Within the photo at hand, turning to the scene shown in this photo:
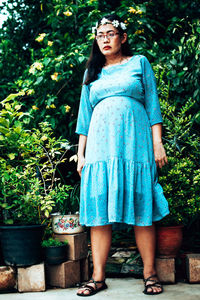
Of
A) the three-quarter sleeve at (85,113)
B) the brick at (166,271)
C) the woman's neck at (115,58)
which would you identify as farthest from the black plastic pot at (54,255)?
the woman's neck at (115,58)

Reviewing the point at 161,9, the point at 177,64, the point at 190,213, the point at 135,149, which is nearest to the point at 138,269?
the point at 190,213

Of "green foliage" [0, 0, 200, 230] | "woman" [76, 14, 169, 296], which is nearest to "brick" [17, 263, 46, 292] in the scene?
"woman" [76, 14, 169, 296]

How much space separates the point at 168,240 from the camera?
220 cm

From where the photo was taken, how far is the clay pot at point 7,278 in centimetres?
204

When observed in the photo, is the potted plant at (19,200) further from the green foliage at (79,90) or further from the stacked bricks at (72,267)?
the stacked bricks at (72,267)

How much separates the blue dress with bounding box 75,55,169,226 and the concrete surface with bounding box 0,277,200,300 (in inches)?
15.9

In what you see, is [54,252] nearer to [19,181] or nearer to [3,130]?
[19,181]

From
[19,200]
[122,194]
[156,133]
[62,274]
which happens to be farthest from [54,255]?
[156,133]

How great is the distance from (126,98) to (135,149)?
1.01ft

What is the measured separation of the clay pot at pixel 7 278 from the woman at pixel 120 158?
435 mm

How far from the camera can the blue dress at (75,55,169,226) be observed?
6.20ft

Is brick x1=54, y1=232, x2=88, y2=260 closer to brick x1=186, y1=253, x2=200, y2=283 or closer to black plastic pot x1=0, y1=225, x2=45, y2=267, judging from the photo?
black plastic pot x1=0, y1=225, x2=45, y2=267

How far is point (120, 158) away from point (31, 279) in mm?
893

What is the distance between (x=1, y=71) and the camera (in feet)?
12.9
